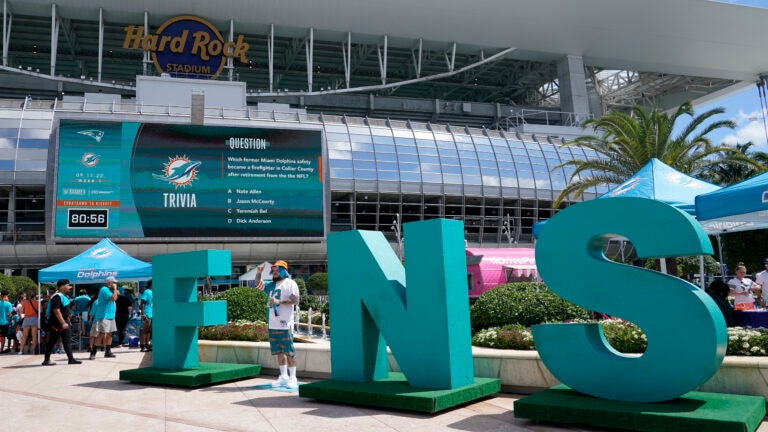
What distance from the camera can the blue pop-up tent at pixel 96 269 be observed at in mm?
18344

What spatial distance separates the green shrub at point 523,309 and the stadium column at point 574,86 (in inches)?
1849

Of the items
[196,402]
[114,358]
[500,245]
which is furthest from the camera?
[500,245]

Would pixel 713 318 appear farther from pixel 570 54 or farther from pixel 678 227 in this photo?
pixel 570 54

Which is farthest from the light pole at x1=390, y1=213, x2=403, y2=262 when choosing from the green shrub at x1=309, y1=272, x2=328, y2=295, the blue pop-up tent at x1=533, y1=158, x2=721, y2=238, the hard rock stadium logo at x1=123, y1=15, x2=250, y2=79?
the blue pop-up tent at x1=533, y1=158, x2=721, y2=238

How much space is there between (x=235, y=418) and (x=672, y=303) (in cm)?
523

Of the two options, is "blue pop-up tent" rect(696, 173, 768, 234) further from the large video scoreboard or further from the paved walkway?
the large video scoreboard

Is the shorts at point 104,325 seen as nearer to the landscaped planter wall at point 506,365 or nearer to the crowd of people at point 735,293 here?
the landscaped planter wall at point 506,365

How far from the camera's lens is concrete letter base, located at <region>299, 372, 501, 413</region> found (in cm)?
746

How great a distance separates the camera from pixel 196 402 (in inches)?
350

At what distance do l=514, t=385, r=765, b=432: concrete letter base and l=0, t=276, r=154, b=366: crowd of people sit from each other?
37.6 ft

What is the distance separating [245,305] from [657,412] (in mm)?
12825

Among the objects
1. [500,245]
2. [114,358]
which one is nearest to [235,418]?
[114,358]

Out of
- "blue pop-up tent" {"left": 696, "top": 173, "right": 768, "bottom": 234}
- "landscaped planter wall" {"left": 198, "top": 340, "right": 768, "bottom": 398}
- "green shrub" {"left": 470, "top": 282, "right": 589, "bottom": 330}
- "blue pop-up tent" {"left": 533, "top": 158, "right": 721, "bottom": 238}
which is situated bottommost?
"landscaped planter wall" {"left": 198, "top": 340, "right": 768, "bottom": 398}

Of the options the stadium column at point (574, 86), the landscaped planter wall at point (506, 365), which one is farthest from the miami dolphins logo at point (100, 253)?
the stadium column at point (574, 86)
